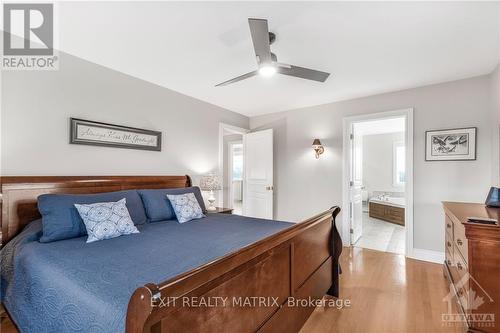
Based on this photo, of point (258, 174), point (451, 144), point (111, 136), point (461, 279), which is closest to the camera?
point (461, 279)

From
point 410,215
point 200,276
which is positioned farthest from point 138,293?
point 410,215

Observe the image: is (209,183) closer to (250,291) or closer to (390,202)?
(250,291)

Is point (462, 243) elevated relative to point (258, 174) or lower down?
lower down

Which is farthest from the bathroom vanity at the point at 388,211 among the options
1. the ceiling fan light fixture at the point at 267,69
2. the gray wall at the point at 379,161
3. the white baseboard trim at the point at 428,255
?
the ceiling fan light fixture at the point at 267,69

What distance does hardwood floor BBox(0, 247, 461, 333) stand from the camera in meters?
1.91

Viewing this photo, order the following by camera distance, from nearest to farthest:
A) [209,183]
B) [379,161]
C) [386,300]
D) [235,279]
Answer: [235,279], [386,300], [209,183], [379,161]

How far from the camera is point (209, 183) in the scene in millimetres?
3650

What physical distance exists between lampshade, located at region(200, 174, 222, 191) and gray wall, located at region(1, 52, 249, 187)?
27 centimetres

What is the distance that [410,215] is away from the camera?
3.39m

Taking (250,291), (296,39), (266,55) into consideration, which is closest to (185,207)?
(250,291)

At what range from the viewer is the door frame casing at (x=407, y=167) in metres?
3.39

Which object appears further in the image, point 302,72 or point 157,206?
point 157,206

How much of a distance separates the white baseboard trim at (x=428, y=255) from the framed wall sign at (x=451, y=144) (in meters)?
1.28

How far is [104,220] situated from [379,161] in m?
7.57
